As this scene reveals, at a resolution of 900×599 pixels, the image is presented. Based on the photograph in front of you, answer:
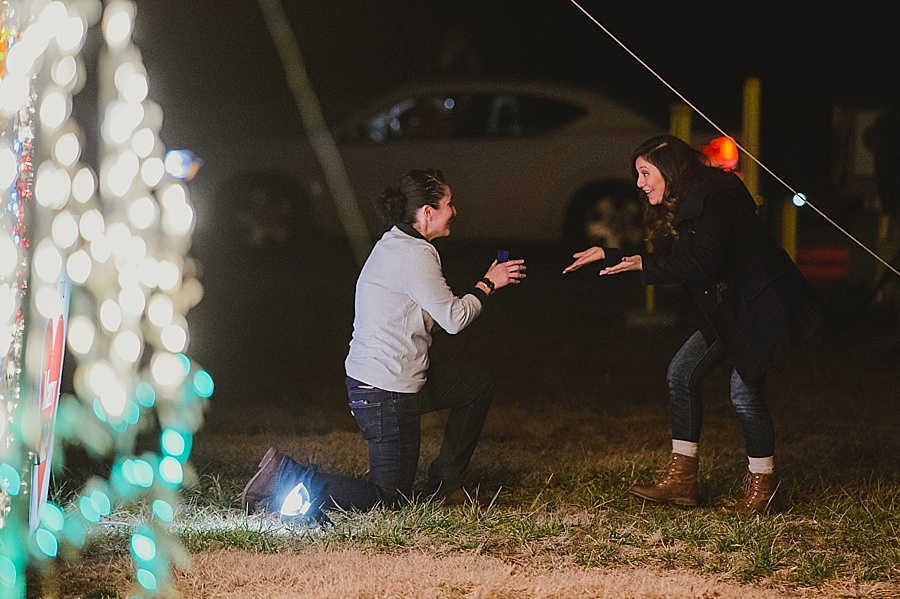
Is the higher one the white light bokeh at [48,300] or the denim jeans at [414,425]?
the white light bokeh at [48,300]

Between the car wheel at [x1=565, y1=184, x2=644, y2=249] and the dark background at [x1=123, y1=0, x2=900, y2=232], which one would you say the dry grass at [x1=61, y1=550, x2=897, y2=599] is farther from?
the dark background at [x1=123, y1=0, x2=900, y2=232]

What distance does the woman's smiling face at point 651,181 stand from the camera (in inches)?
191

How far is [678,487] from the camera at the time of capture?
5.02 m

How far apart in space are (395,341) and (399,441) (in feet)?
1.21

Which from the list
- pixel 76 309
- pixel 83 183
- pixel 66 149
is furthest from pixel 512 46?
pixel 66 149

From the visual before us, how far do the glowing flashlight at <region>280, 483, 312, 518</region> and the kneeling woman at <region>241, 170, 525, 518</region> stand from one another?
0.07ft

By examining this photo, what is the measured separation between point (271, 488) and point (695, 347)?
1.69 meters

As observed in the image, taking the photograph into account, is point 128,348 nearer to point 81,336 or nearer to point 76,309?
point 76,309

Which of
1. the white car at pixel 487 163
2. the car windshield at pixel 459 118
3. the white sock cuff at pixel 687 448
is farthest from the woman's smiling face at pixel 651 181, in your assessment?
the car windshield at pixel 459 118

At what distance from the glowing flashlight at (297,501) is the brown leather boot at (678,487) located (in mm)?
1275

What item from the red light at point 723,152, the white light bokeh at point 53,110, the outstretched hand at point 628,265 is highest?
the red light at point 723,152

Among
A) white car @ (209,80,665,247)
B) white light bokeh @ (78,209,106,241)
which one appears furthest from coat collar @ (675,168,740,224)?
white car @ (209,80,665,247)

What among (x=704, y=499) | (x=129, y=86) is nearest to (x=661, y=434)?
(x=704, y=499)

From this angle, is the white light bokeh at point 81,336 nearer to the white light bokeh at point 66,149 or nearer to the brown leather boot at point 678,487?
the white light bokeh at point 66,149
